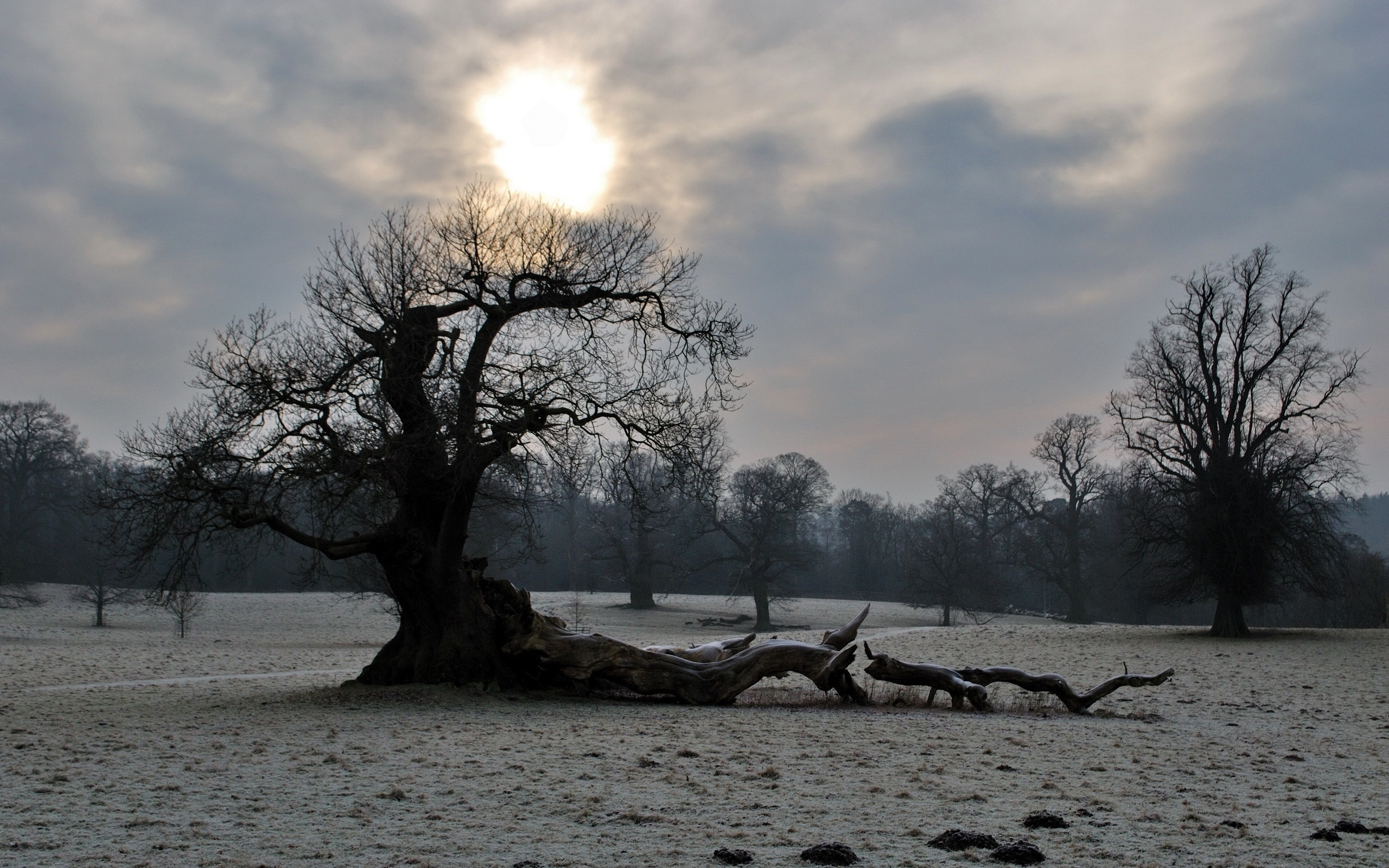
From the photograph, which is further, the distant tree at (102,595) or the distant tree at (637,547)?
the distant tree at (637,547)

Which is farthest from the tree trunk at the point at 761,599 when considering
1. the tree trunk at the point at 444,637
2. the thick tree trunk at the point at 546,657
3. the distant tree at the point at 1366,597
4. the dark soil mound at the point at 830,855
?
the dark soil mound at the point at 830,855

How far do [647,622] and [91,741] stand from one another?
41877mm

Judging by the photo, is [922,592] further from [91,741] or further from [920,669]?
[91,741]

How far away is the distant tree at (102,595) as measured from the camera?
40500 millimetres

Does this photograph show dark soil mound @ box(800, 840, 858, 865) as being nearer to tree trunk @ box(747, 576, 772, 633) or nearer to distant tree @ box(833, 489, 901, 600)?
tree trunk @ box(747, 576, 772, 633)

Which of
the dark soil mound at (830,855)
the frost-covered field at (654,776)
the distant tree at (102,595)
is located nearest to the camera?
the dark soil mound at (830,855)

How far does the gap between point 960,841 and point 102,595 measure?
4498cm

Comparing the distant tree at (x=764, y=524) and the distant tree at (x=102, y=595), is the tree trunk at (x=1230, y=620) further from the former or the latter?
the distant tree at (x=102, y=595)

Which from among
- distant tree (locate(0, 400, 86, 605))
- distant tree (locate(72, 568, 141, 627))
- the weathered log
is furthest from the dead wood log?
distant tree (locate(0, 400, 86, 605))

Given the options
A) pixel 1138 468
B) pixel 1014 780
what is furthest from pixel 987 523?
pixel 1014 780

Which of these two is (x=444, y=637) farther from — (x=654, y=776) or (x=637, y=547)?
(x=637, y=547)

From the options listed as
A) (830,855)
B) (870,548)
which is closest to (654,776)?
(830,855)

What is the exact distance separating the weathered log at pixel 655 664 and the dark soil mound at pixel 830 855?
855 centimetres

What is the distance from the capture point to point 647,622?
5134 cm
